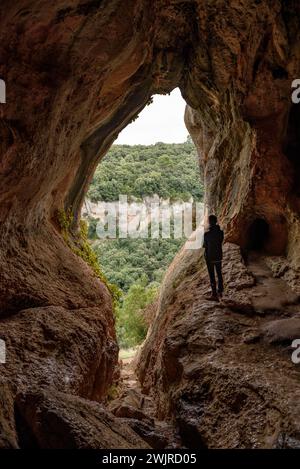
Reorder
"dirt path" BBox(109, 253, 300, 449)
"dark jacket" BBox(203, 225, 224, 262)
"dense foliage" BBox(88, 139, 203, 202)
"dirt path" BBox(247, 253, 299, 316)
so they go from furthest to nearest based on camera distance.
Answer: "dense foliage" BBox(88, 139, 203, 202)
"dark jacket" BBox(203, 225, 224, 262)
"dirt path" BBox(247, 253, 299, 316)
"dirt path" BBox(109, 253, 300, 449)

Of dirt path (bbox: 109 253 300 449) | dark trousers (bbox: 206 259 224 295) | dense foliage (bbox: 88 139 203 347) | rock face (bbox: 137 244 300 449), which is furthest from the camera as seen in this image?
dense foliage (bbox: 88 139 203 347)

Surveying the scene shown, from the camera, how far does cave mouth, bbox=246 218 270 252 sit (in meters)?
11.1

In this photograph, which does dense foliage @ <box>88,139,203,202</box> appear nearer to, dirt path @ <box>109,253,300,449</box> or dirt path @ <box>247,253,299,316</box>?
dirt path @ <box>247,253,299,316</box>

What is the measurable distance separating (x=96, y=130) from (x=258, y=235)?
19.2 feet

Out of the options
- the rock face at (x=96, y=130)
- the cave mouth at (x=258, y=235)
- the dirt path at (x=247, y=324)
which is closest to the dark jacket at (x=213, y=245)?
the dirt path at (x=247, y=324)

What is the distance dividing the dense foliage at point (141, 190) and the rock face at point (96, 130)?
1483cm

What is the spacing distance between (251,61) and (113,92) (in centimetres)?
366

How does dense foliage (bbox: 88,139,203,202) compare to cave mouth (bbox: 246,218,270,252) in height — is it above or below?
above

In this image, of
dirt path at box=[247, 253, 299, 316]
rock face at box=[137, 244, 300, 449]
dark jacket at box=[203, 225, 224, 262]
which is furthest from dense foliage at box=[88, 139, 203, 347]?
dark jacket at box=[203, 225, 224, 262]

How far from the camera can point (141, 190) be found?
126 feet

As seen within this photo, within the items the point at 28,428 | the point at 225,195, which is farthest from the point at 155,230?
the point at 28,428

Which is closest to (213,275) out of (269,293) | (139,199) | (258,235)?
(269,293)

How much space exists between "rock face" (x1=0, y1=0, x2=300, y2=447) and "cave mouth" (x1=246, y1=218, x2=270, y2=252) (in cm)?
13

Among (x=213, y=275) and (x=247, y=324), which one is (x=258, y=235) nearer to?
(x=213, y=275)
